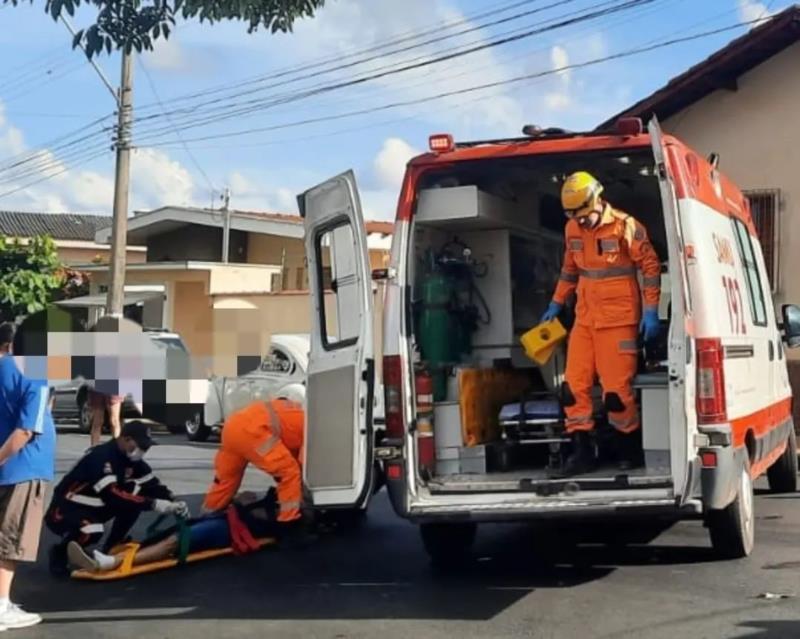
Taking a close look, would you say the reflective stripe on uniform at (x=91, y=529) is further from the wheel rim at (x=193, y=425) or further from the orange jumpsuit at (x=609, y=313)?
the wheel rim at (x=193, y=425)

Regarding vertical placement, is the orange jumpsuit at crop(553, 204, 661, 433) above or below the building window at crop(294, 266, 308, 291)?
below

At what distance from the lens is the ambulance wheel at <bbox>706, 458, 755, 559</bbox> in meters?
7.08

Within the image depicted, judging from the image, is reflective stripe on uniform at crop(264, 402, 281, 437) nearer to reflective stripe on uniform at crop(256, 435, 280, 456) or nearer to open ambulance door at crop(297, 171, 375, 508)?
reflective stripe on uniform at crop(256, 435, 280, 456)

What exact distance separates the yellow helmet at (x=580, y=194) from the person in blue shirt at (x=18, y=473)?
3066 millimetres

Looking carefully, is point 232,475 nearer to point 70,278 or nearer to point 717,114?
point 717,114

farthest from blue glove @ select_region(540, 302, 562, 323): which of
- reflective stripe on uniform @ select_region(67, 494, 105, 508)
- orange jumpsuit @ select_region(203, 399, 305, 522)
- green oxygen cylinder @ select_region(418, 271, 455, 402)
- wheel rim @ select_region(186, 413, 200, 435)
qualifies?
wheel rim @ select_region(186, 413, 200, 435)


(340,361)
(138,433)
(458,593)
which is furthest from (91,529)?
(458,593)

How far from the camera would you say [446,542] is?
7820 millimetres

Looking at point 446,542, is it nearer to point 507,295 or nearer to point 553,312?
point 553,312

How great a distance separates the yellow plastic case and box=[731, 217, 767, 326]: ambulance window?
126cm

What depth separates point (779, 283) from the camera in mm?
15750

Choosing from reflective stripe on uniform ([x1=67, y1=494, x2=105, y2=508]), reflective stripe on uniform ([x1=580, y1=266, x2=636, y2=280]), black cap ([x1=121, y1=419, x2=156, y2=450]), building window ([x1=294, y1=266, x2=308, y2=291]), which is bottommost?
reflective stripe on uniform ([x1=67, y1=494, x2=105, y2=508])

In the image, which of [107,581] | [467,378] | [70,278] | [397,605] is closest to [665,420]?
[467,378]

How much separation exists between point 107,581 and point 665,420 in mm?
3398
